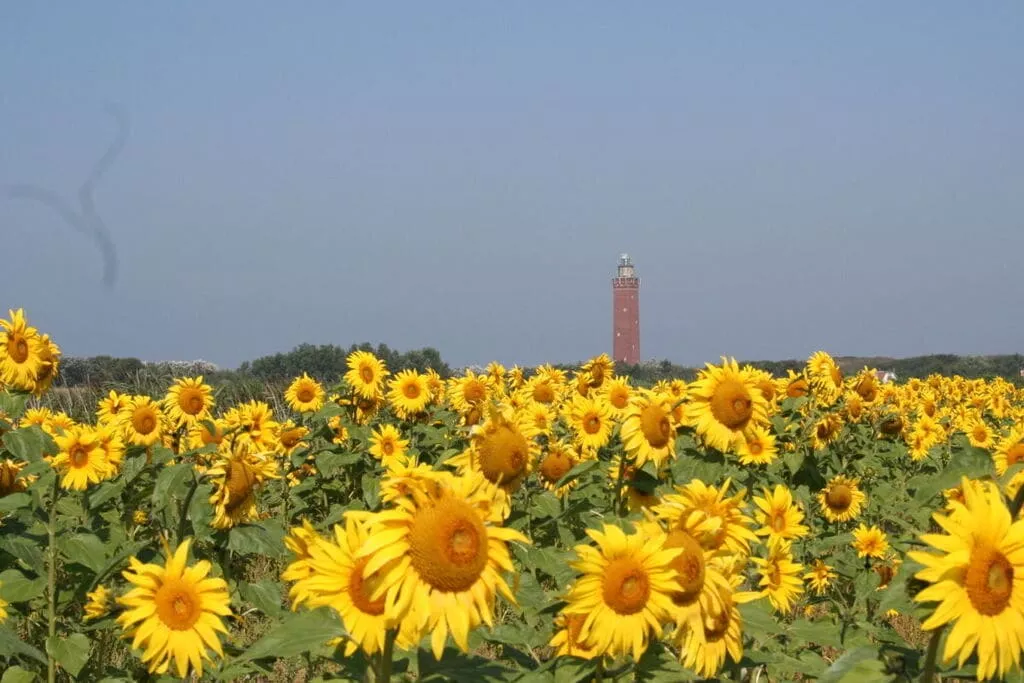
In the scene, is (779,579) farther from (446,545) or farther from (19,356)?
(19,356)

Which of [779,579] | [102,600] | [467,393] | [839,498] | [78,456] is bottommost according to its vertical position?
[839,498]

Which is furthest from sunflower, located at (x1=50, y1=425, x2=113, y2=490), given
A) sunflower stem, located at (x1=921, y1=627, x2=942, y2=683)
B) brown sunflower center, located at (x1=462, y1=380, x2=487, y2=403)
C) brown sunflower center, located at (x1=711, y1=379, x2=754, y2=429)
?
sunflower stem, located at (x1=921, y1=627, x2=942, y2=683)

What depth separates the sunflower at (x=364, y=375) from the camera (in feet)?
32.3

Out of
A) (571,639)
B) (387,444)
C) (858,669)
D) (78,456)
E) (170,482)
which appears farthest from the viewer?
(387,444)

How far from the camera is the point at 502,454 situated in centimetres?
451

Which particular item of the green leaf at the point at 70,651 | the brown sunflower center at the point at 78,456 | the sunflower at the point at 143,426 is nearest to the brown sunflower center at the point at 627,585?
the green leaf at the point at 70,651

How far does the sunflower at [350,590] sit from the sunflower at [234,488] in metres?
1.84

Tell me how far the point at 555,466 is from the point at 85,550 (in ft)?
8.88

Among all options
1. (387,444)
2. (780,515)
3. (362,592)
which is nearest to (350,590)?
(362,592)

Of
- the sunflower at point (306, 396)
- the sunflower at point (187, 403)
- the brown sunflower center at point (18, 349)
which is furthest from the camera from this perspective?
the sunflower at point (306, 396)

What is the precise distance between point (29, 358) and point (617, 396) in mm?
4349

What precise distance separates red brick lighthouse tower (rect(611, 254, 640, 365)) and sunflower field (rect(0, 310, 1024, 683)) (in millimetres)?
77885

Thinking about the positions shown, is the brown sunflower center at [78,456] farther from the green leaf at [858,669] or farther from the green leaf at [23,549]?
the green leaf at [858,669]

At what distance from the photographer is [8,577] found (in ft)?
16.7
